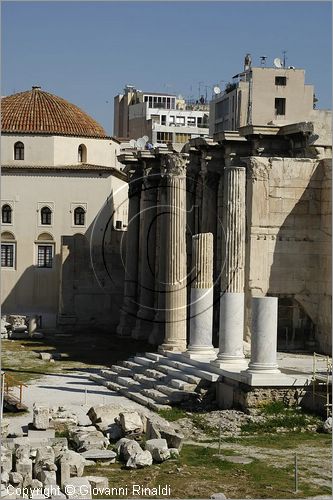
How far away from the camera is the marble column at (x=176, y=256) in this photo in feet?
126

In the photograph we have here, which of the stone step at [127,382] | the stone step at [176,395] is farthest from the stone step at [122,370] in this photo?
the stone step at [176,395]

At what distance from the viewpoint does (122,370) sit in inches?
1442

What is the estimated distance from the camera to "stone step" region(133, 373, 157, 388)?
33375 mm

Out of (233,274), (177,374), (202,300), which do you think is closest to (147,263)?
(202,300)

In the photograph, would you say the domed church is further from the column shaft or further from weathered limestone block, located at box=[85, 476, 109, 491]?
weathered limestone block, located at box=[85, 476, 109, 491]

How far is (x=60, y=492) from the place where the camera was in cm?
2108

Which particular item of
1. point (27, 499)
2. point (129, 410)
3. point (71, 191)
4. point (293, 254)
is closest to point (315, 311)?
point (293, 254)

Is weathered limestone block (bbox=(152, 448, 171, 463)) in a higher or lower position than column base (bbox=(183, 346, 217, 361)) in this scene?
lower

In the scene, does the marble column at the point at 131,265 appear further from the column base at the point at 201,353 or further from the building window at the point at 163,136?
the building window at the point at 163,136

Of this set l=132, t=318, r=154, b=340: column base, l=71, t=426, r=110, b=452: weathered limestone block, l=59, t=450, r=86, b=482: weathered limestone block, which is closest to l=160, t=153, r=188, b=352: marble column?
l=132, t=318, r=154, b=340: column base

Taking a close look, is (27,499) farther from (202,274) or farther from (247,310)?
(247,310)

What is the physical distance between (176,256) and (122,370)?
4399mm

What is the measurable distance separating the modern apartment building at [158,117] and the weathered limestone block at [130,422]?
55.4 metres

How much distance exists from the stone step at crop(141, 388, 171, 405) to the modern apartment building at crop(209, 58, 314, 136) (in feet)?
108
